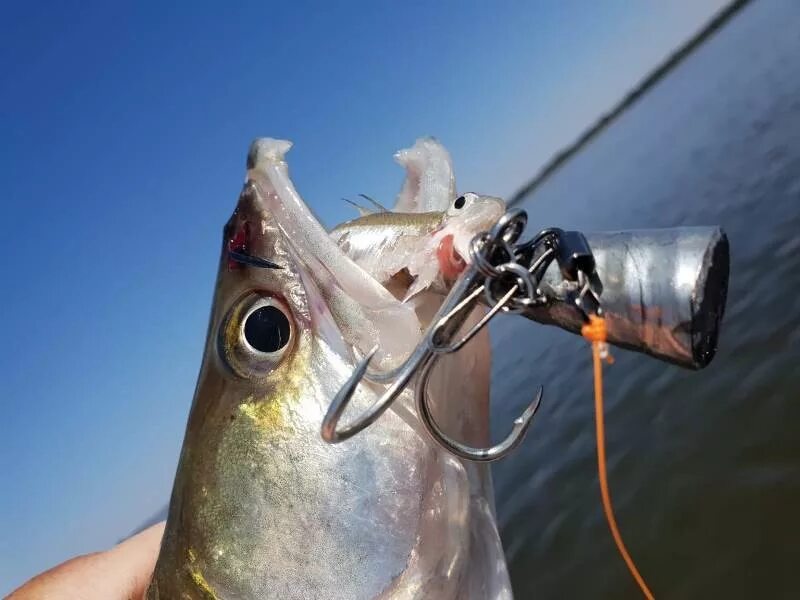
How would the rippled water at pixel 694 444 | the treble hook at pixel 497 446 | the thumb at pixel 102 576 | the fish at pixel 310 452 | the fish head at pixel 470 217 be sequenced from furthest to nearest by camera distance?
the rippled water at pixel 694 444, the thumb at pixel 102 576, the fish at pixel 310 452, the fish head at pixel 470 217, the treble hook at pixel 497 446

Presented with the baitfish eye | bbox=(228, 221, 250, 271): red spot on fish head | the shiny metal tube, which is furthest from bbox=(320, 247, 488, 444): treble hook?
bbox=(228, 221, 250, 271): red spot on fish head

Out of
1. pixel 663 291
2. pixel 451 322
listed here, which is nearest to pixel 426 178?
pixel 451 322

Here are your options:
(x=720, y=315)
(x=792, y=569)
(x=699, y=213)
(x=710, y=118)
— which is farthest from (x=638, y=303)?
(x=710, y=118)

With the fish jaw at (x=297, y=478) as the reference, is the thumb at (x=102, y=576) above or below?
below

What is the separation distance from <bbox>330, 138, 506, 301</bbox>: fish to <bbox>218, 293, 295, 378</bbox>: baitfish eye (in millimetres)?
292

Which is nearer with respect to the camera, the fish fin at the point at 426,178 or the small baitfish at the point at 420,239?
the small baitfish at the point at 420,239

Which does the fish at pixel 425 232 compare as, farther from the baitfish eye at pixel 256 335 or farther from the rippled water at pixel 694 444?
the rippled water at pixel 694 444

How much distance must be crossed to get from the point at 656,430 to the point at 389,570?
263 inches

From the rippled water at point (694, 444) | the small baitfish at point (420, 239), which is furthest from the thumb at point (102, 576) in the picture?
the rippled water at point (694, 444)

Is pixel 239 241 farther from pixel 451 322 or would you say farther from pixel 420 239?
pixel 451 322

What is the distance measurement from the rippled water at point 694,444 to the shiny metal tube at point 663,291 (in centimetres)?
457

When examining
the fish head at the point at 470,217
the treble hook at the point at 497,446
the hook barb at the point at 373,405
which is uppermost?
the fish head at the point at 470,217

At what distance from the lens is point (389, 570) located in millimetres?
1750

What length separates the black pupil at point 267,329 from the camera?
1.87 metres
